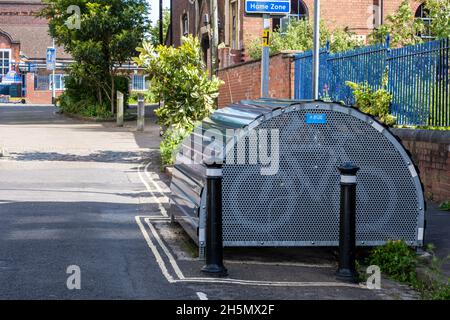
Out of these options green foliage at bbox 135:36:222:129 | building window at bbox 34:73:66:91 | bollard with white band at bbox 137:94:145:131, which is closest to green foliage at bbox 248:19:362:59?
bollard with white band at bbox 137:94:145:131

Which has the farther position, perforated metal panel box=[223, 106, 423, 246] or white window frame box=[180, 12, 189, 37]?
white window frame box=[180, 12, 189, 37]

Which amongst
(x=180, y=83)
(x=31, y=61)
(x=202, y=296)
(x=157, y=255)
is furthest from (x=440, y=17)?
(x=31, y=61)

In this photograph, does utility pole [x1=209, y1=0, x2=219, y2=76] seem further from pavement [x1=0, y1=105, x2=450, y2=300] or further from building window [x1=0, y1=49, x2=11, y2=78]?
building window [x1=0, y1=49, x2=11, y2=78]

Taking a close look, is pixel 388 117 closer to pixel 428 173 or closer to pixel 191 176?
pixel 428 173

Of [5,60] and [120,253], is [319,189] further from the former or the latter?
[5,60]

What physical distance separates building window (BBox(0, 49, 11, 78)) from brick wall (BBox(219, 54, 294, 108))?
60.6 metres

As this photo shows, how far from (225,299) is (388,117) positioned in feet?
30.2

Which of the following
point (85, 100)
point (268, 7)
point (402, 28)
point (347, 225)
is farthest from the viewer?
point (85, 100)

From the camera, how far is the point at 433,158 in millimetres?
13875

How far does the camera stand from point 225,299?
7496 millimetres

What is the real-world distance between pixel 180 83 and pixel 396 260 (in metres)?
11.9

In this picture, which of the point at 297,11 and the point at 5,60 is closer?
the point at 297,11

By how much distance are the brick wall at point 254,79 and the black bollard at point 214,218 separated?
46.7 ft

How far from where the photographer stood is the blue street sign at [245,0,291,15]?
48.7 feet
